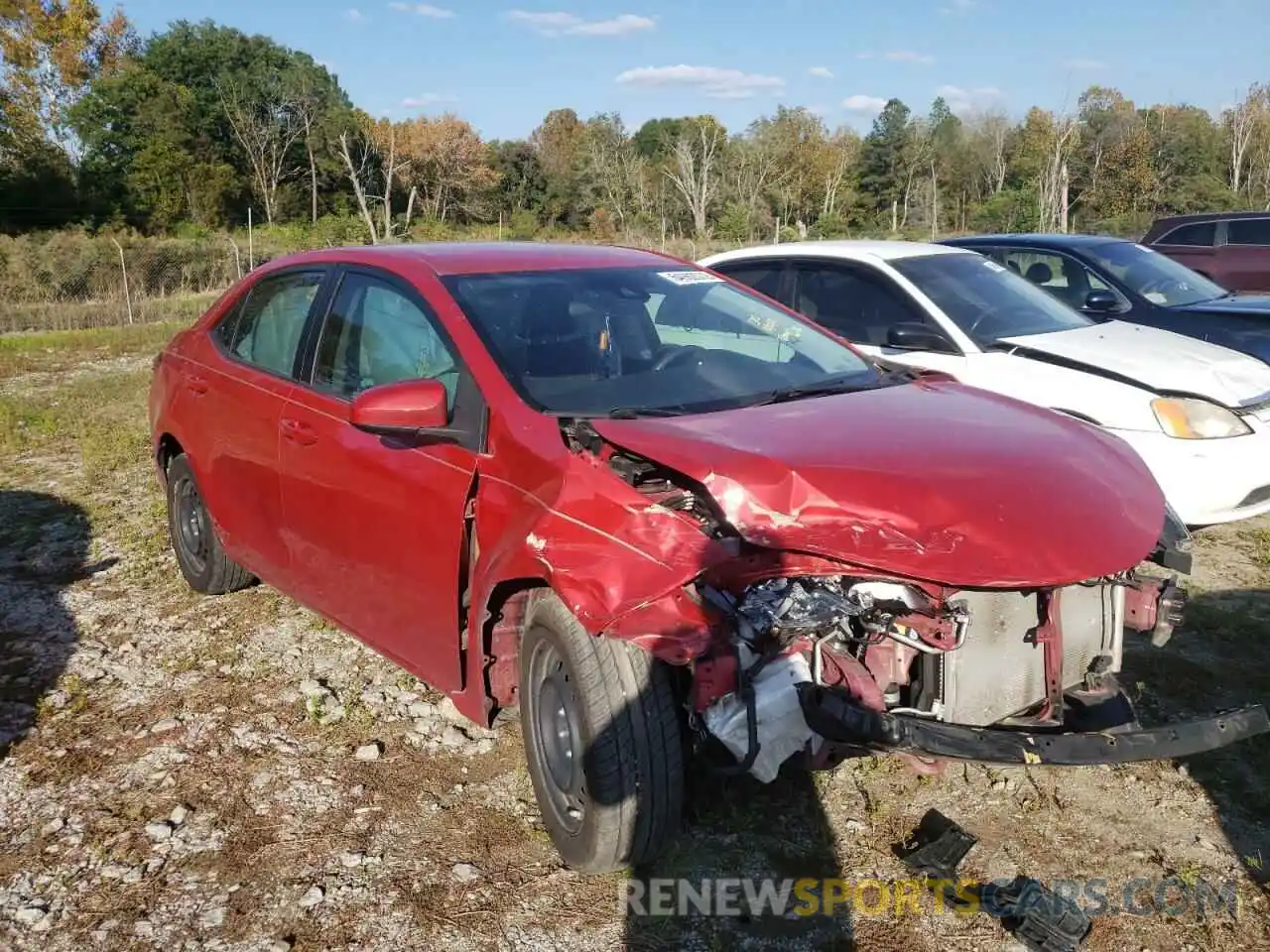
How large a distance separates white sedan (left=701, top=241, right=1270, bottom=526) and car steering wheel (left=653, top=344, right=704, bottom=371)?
6.78 ft

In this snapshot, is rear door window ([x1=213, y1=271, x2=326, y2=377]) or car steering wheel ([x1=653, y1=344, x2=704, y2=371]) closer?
car steering wheel ([x1=653, y1=344, x2=704, y2=371])

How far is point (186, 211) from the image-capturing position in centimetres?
4300

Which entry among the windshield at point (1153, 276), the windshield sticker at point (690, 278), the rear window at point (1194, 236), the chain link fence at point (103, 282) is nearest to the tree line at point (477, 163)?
the chain link fence at point (103, 282)

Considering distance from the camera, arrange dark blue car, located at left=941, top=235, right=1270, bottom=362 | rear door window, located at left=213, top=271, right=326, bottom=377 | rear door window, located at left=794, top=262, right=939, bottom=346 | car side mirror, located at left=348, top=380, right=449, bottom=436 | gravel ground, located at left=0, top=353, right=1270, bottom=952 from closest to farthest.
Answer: gravel ground, located at left=0, top=353, right=1270, bottom=952, car side mirror, located at left=348, top=380, right=449, bottom=436, rear door window, located at left=213, top=271, right=326, bottom=377, rear door window, located at left=794, top=262, right=939, bottom=346, dark blue car, located at left=941, top=235, right=1270, bottom=362

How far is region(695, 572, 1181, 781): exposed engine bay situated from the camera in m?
2.65

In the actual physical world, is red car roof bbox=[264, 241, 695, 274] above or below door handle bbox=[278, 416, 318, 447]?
above

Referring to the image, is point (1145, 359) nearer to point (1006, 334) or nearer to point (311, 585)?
point (1006, 334)

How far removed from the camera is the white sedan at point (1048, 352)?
17.4 ft

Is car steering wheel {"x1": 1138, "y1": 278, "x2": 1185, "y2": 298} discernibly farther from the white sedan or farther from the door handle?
the door handle

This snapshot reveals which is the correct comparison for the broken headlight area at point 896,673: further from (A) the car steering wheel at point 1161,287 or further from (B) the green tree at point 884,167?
(B) the green tree at point 884,167

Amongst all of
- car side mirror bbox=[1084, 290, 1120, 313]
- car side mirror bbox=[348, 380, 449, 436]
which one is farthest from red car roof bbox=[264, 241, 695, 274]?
car side mirror bbox=[1084, 290, 1120, 313]

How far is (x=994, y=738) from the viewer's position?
99.0 inches

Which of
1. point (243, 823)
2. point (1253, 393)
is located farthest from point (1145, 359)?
point (243, 823)

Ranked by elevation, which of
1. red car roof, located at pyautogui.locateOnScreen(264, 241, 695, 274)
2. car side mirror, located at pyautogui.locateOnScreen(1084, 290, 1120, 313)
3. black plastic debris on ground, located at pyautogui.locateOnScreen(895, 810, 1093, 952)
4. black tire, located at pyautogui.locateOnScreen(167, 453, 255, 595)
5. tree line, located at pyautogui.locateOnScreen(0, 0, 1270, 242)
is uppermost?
tree line, located at pyautogui.locateOnScreen(0, 0, 1270, 242)
